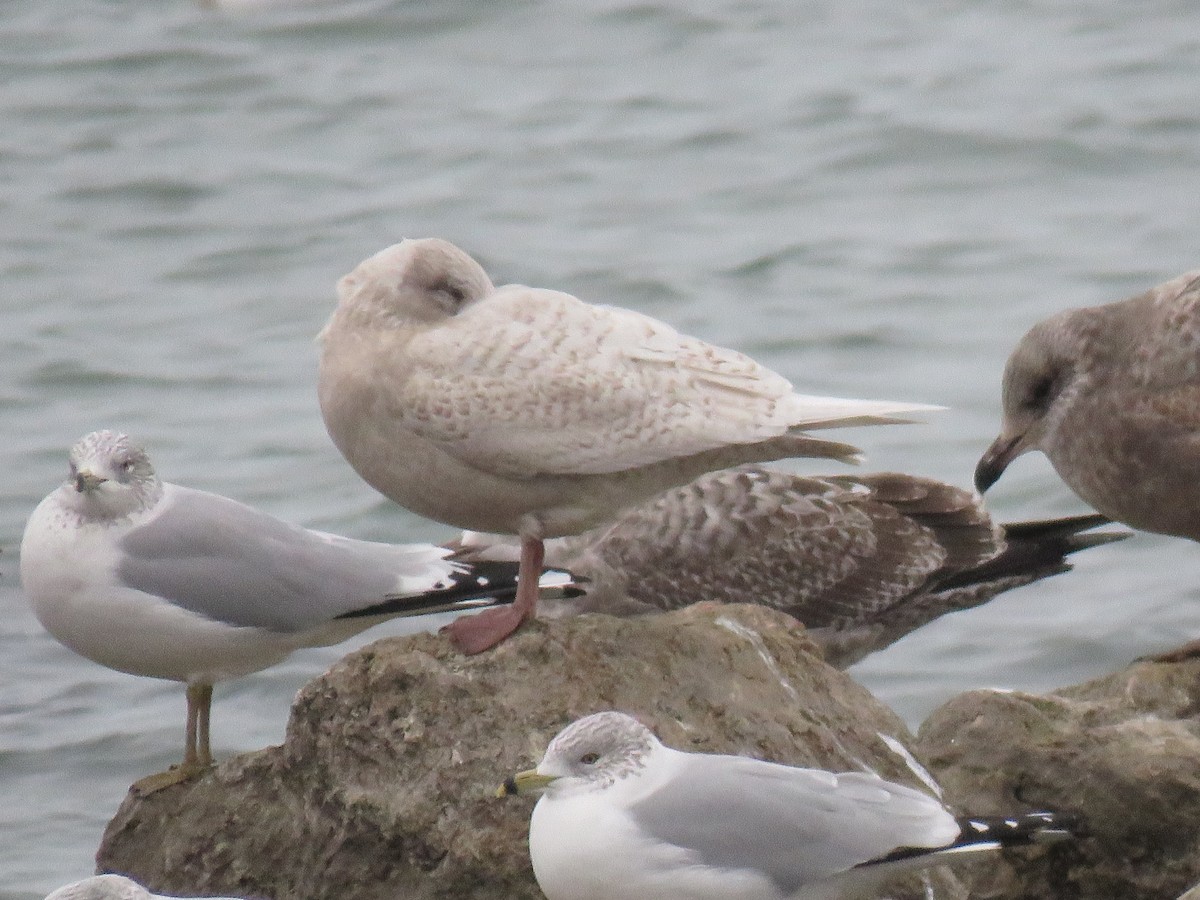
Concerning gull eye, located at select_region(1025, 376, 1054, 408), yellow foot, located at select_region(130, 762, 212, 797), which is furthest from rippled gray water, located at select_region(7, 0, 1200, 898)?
yellow foot, located at select_region(130, 762, 212, 797)

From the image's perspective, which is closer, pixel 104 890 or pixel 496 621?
pixel 104 890

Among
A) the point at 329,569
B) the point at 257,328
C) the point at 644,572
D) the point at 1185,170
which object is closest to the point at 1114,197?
the point at 1185,170

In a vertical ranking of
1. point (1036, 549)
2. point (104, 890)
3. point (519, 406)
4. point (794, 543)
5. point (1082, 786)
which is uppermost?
point (519, 406)

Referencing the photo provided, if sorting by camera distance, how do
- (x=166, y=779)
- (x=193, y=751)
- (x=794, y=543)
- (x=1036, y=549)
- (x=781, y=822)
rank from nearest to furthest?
(x=781, y=822) → (x=166, y=779) → (x=193, y=751) → (x=794, y=543) → (x=1036, y=549)

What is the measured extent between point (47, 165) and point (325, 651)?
7.60m

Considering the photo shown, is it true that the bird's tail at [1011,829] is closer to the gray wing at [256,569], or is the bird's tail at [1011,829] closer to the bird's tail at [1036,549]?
the gray wing at [256,569]

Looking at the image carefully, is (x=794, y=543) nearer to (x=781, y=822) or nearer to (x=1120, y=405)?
(x=1120, y=405)

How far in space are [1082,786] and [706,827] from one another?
140 centimetres

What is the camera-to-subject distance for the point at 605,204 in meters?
15.7

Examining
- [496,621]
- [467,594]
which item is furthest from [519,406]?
[467,594]

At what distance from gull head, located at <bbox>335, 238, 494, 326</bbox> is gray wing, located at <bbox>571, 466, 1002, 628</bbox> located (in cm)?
214

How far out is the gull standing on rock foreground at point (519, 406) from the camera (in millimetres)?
5754

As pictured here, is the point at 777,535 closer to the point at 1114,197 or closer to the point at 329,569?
the point at 329,569

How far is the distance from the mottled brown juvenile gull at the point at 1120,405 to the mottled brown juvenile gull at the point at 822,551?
1068mm
